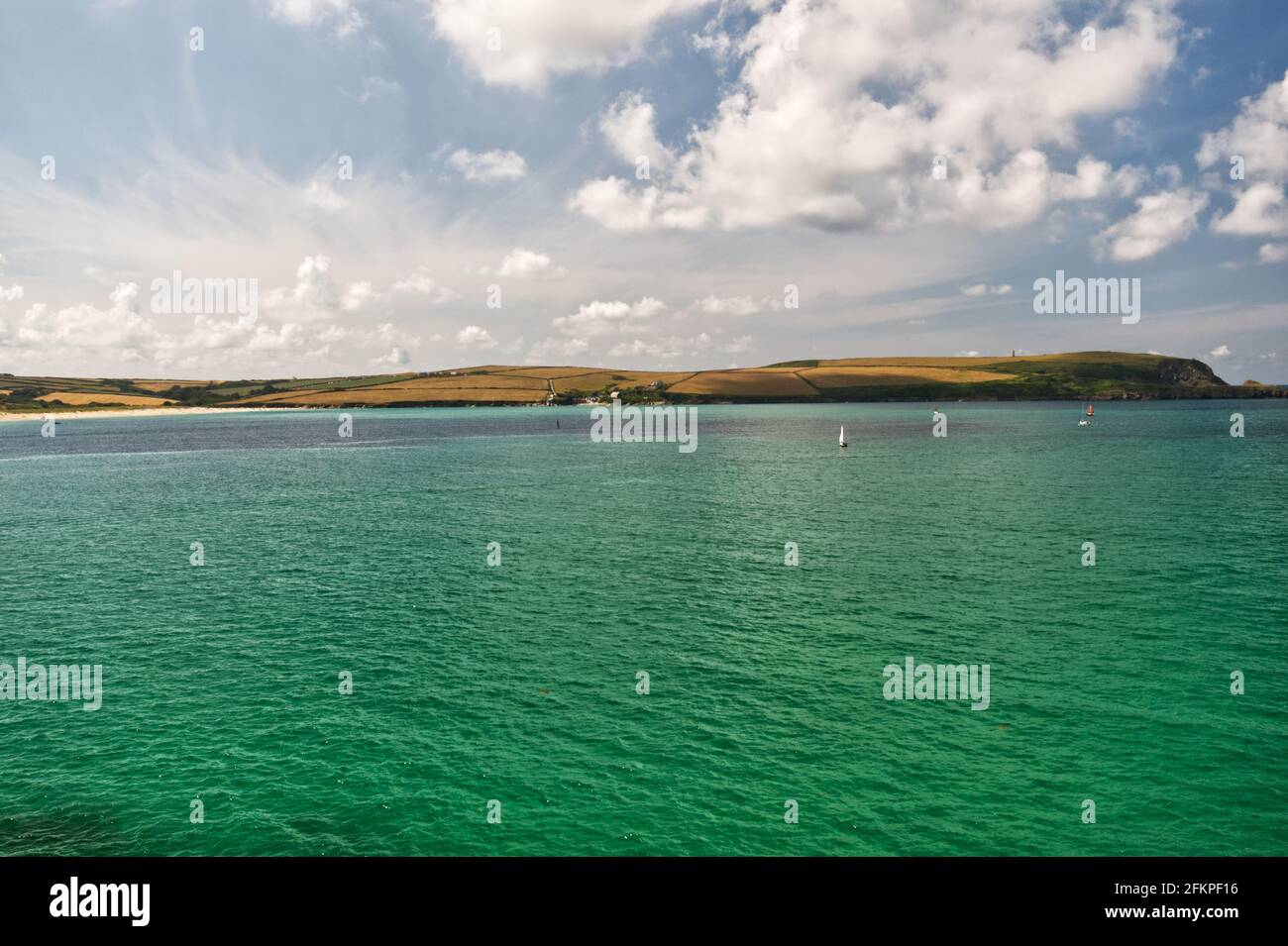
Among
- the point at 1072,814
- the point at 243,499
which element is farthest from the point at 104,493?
the point at 1072,814

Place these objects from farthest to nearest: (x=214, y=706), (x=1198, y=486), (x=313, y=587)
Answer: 1. (x=1198, y=486)
2. (x=313, y=587)
3. (x=214, y=706)

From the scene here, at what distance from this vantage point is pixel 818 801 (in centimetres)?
2689

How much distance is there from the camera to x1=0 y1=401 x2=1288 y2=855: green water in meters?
26.1

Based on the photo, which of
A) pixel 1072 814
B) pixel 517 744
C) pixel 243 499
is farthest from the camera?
pixel 243 499

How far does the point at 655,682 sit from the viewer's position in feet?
123

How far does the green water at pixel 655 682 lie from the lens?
26.1 meters

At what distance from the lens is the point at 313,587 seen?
55.3 m
